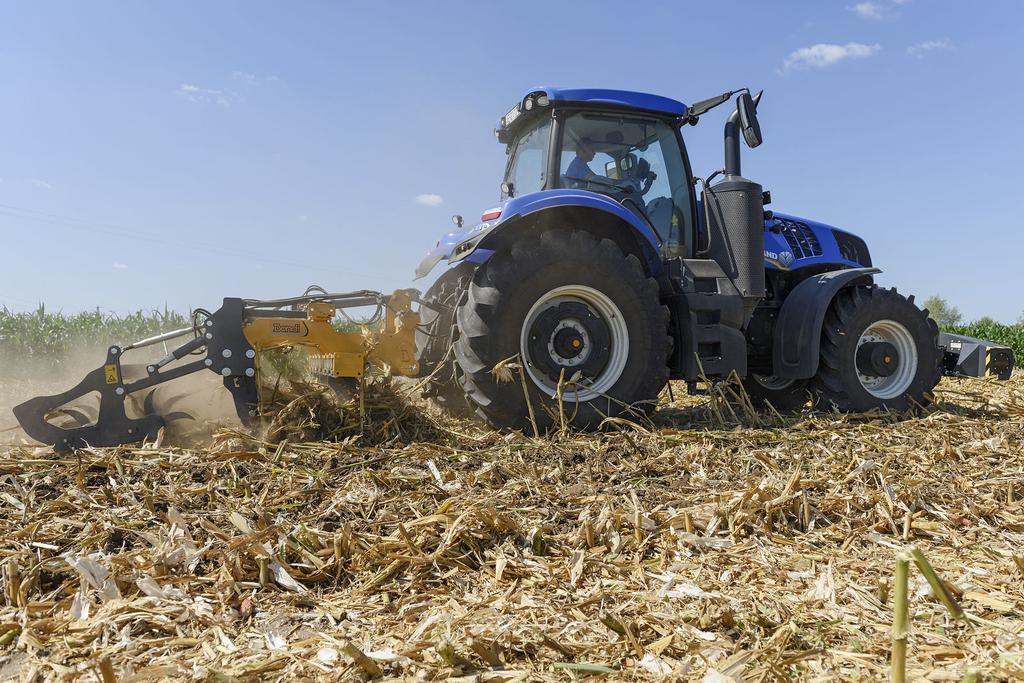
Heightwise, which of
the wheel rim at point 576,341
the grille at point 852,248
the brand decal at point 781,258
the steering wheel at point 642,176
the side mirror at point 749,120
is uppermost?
the side mirror at point 749,120

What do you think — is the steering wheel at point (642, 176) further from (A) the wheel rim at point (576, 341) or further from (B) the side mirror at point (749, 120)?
(A) the wheel rim at point (576, 341)

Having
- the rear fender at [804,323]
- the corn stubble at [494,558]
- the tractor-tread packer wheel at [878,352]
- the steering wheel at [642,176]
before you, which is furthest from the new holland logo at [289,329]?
the tractor-tread packer wheel at [878,352]

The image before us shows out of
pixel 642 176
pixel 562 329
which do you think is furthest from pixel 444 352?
pixel 642 176

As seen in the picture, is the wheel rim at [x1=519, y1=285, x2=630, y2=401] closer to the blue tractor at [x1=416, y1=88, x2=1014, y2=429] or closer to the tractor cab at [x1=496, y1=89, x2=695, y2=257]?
the blue tractor at [x1=416, y1=88, x2=1014, y2=429]

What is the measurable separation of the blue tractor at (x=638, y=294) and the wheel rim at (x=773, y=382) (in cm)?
2

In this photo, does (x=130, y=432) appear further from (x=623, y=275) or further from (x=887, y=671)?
(x=887, y=671)

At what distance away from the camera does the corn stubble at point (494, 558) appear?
6.43 feet

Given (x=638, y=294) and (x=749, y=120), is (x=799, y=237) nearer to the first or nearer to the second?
(x=749, y=120)

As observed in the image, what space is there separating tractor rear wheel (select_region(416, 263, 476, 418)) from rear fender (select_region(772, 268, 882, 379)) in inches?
103

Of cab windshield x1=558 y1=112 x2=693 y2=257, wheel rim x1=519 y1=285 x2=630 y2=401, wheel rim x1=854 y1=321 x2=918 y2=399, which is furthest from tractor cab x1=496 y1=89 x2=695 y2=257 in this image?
wheel rim x1=854 y1=321 x2=918 y2=399

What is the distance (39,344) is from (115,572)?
10.7 m

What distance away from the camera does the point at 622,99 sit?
211 inches

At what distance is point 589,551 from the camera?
270cm

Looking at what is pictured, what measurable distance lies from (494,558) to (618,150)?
12.1 ft
